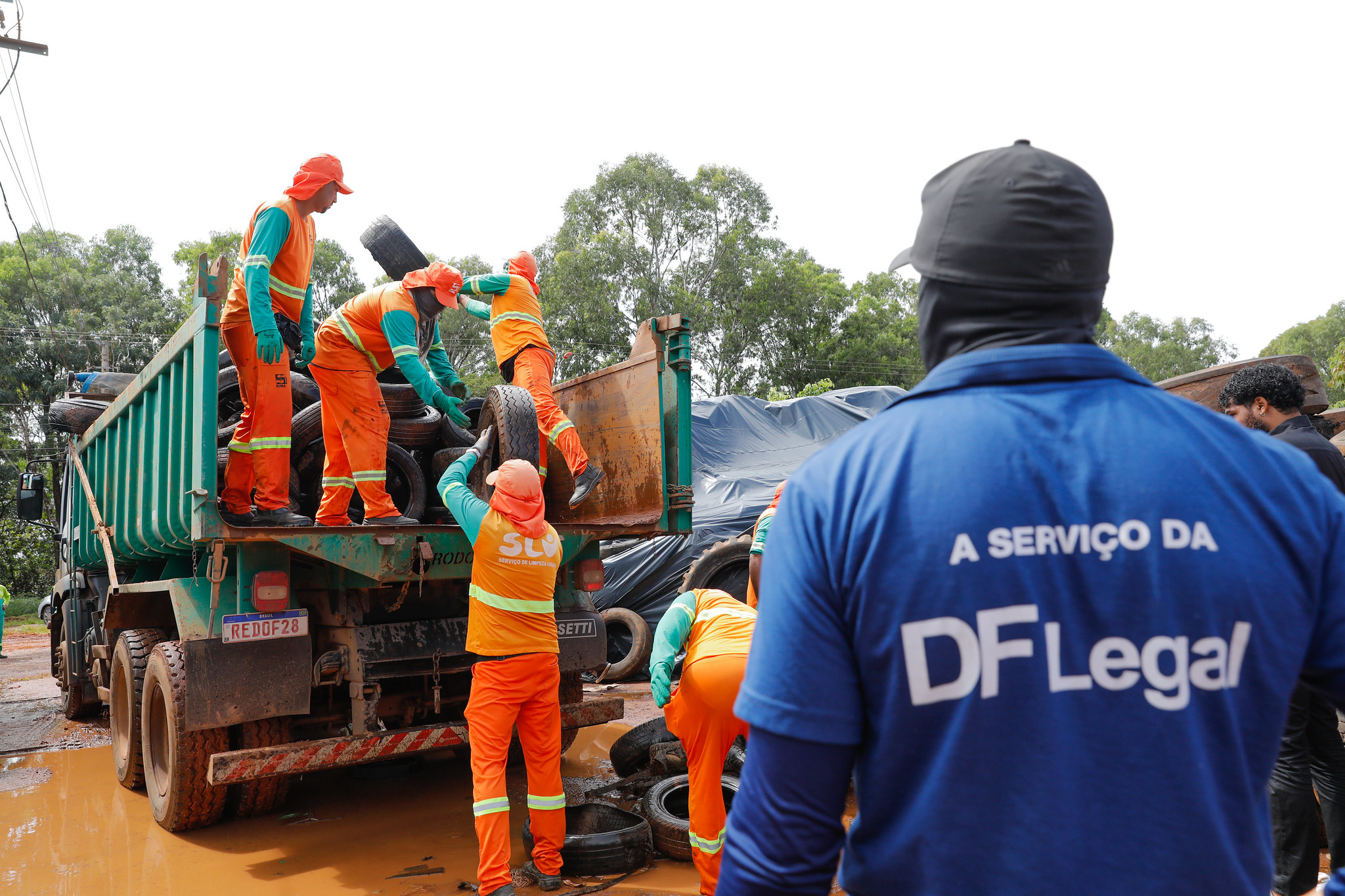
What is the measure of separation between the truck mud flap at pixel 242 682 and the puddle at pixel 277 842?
0.70 m

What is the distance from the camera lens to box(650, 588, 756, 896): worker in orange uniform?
3354 mm

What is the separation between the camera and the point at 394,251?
257 inches

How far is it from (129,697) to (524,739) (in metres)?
2.58

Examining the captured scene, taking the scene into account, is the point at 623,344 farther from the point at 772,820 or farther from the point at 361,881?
the point at 772,820

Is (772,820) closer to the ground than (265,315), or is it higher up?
closer to the ground

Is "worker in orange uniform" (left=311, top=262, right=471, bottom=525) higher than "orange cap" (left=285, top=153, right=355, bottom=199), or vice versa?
"orange cap" (left=285, top=153, right=355, bottom=199)

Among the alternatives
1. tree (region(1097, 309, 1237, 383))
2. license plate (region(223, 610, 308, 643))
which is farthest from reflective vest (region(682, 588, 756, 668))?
tree (region(1097, 309, 1237, 383))

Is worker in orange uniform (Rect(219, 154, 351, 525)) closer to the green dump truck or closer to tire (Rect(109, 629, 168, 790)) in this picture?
the green dump truck

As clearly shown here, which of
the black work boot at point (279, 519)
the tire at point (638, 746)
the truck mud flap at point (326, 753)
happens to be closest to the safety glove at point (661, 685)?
the truck mud flap at point (326, 753)

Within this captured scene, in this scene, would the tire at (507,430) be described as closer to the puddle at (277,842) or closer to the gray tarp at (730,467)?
the puddle at (277,842)

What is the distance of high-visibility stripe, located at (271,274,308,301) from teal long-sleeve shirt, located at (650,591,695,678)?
3.14 m

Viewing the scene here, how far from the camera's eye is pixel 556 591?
5.22 m

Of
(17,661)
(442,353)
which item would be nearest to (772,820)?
(442,353)

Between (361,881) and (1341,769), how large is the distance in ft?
13.0
